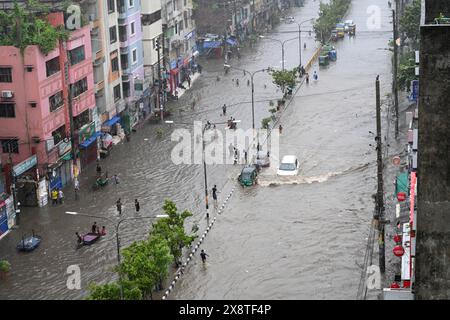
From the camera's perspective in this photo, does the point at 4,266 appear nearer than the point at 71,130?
Yes

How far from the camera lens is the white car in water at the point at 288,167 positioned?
217 feet

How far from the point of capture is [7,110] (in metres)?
61.8

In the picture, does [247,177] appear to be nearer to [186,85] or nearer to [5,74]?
[5,74]

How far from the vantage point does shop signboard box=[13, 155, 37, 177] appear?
58031 mm

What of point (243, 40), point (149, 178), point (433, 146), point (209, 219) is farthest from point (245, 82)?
point (433, 146)

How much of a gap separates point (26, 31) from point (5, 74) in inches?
133

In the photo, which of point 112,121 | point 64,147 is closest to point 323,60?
point 112,121

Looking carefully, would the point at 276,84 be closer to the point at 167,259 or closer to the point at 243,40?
the point at 243,40

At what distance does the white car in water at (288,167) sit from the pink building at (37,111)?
1611cm

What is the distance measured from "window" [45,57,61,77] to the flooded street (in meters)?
8.88

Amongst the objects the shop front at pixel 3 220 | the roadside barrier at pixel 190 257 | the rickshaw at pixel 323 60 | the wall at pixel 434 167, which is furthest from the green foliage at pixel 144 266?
the rickshaw at pixel 323 60

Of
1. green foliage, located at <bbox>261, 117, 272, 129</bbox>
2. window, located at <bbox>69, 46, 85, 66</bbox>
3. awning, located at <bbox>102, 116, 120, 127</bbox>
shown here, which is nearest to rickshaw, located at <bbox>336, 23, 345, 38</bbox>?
green foliage, located at <bbox>261, 117, 272, 129</bbox>

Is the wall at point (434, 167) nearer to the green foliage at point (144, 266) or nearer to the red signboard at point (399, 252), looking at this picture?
the red signboard at point (399, 252)

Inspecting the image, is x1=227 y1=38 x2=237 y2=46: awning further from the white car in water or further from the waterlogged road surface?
the white car in water
